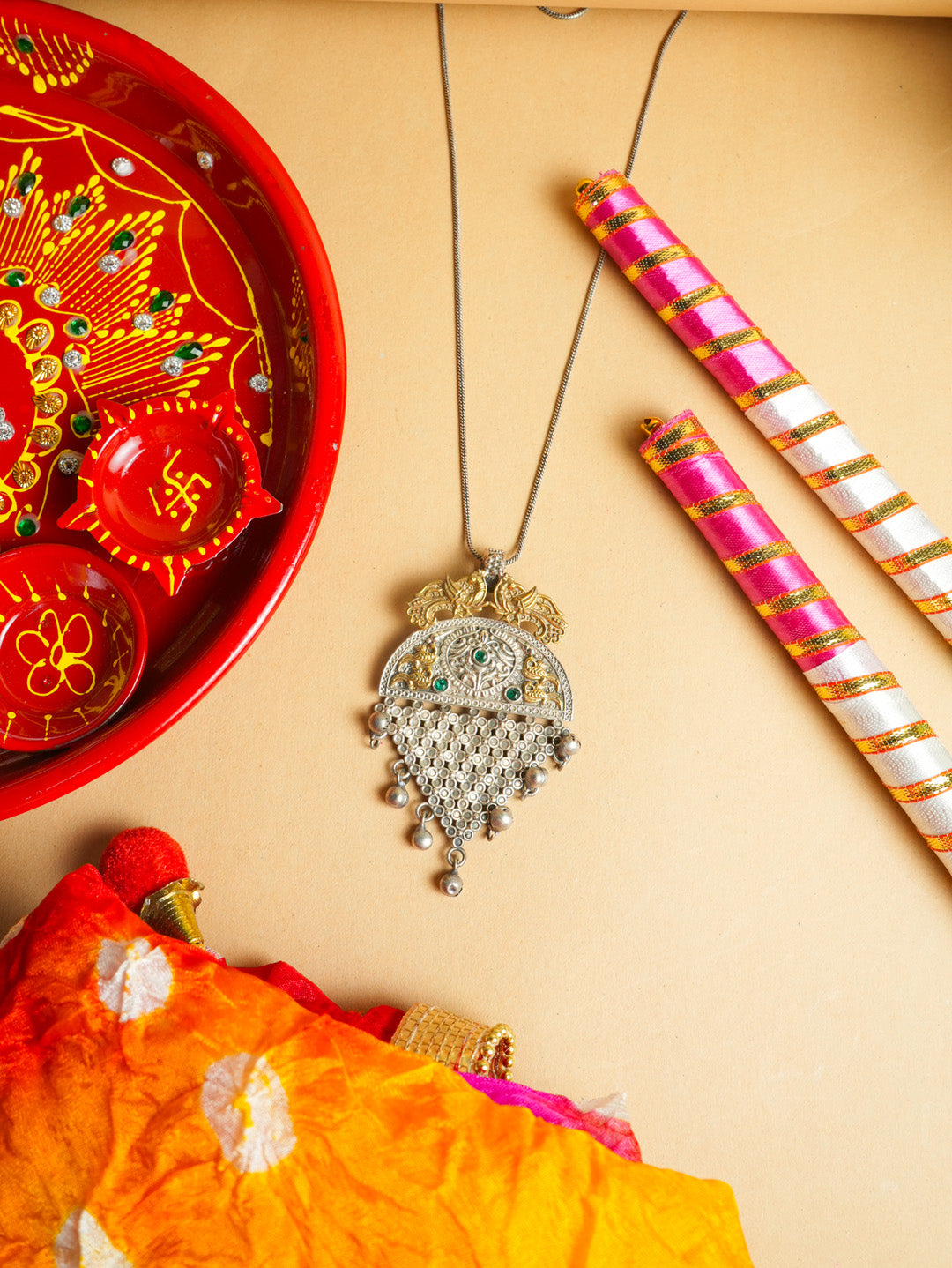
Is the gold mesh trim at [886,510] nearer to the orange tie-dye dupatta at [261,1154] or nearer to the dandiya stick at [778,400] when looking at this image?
the dandiya stick at [778,400]

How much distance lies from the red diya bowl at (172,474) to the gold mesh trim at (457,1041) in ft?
2.03

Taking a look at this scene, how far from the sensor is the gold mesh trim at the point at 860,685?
1.16m

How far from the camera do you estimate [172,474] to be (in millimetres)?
1133

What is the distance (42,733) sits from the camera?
110 cm

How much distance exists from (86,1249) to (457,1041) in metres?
0.42

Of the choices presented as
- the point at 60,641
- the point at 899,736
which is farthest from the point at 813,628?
the point at 60,641

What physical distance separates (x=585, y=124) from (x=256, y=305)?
0.60 m

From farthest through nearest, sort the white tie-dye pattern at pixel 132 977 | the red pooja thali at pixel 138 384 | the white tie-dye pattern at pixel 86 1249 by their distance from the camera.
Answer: the red pooja thali at pixel 138 384, the white tie-dye pattern at pixel 132 977, the white tie-dye pattern at pixel 86 1249

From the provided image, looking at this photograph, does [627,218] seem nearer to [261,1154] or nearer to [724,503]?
[724,503]

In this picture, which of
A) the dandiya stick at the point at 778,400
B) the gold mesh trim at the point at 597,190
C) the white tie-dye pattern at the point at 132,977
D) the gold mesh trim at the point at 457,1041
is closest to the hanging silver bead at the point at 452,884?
the gold mesh trim at the point at 457,1041

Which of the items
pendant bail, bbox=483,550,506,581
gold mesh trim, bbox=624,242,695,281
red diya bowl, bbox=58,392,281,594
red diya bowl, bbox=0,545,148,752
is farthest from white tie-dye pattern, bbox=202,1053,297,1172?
gold mesh trim, bbox=624,242,695,281

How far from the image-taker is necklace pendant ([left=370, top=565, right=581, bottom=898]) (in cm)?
120

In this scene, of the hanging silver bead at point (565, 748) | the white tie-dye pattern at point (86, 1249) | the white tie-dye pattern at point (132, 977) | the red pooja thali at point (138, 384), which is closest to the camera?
the white tie-dye pattern at point (86, 1249)

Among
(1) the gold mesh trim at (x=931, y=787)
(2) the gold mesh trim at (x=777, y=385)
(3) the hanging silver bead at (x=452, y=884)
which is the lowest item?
(1) the gold mesh trim at (x=931, y=787)
